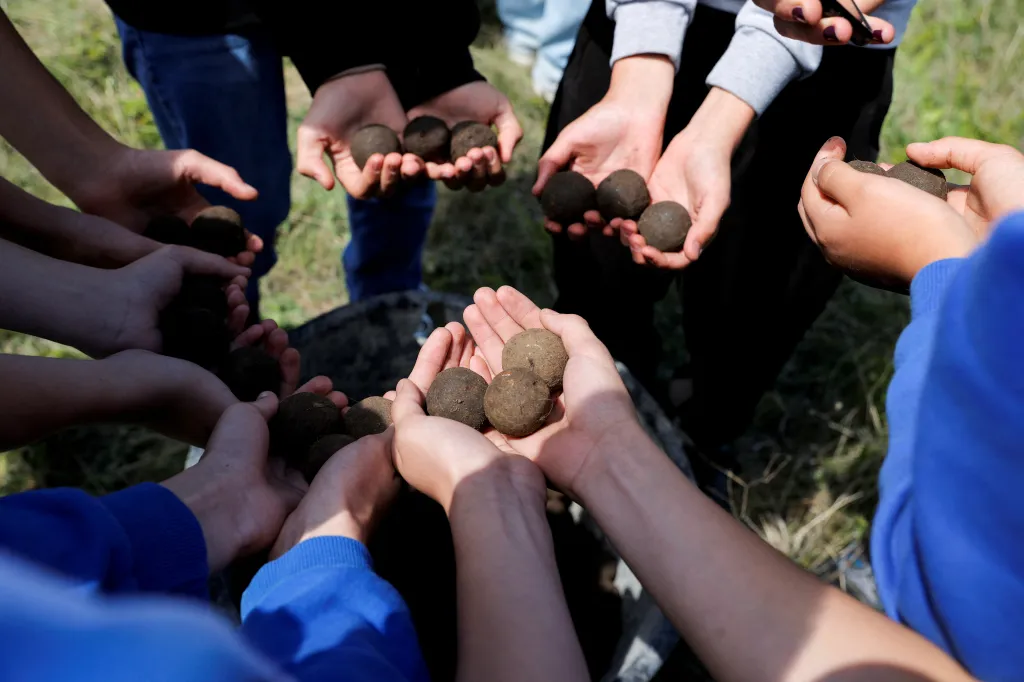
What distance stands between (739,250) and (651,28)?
841 millimetres

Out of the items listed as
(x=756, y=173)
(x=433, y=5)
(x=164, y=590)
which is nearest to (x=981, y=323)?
(x=164, y=590)

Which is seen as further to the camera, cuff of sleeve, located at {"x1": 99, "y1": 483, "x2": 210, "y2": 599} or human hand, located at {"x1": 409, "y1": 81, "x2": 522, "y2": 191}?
human hand, located at {"x1": 409, "y1": 81, "x2": 522, "y2": 191}

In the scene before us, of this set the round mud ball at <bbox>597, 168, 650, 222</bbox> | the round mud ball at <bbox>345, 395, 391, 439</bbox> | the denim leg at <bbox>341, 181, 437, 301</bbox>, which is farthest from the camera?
the denim leg at <bbox>341, 181, 437, 301</bbox>

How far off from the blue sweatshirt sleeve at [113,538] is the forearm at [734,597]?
2.95 ft

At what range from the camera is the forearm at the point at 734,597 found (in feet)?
3.73

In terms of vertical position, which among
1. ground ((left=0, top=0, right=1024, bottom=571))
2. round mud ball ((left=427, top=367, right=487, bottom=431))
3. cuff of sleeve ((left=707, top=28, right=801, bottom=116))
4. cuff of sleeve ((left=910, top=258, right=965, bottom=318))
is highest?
cuff of sleeve ((left=707, top=28, right=801, bottom=116))

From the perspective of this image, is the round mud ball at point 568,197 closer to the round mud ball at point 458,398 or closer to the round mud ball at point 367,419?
the round mud ball at point 458,398

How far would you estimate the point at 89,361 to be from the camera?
1.78 meters

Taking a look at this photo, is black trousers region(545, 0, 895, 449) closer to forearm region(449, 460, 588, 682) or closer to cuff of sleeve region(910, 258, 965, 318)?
cuff of sleeve region(910, 258, 965, 318)

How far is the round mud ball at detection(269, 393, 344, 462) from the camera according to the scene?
2.03m

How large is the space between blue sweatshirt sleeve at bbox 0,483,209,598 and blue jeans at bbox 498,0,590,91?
3.97 m

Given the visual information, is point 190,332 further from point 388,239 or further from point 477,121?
point 477,121

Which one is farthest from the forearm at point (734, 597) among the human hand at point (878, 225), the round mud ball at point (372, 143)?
the round mud ball at point (372, 143)

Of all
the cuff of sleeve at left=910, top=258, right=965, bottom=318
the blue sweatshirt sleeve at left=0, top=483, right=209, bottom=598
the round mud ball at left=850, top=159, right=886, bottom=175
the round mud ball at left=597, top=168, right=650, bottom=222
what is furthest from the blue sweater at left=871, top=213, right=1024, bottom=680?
the round mud ball at left=597, top=168, right=650, bottom=222
